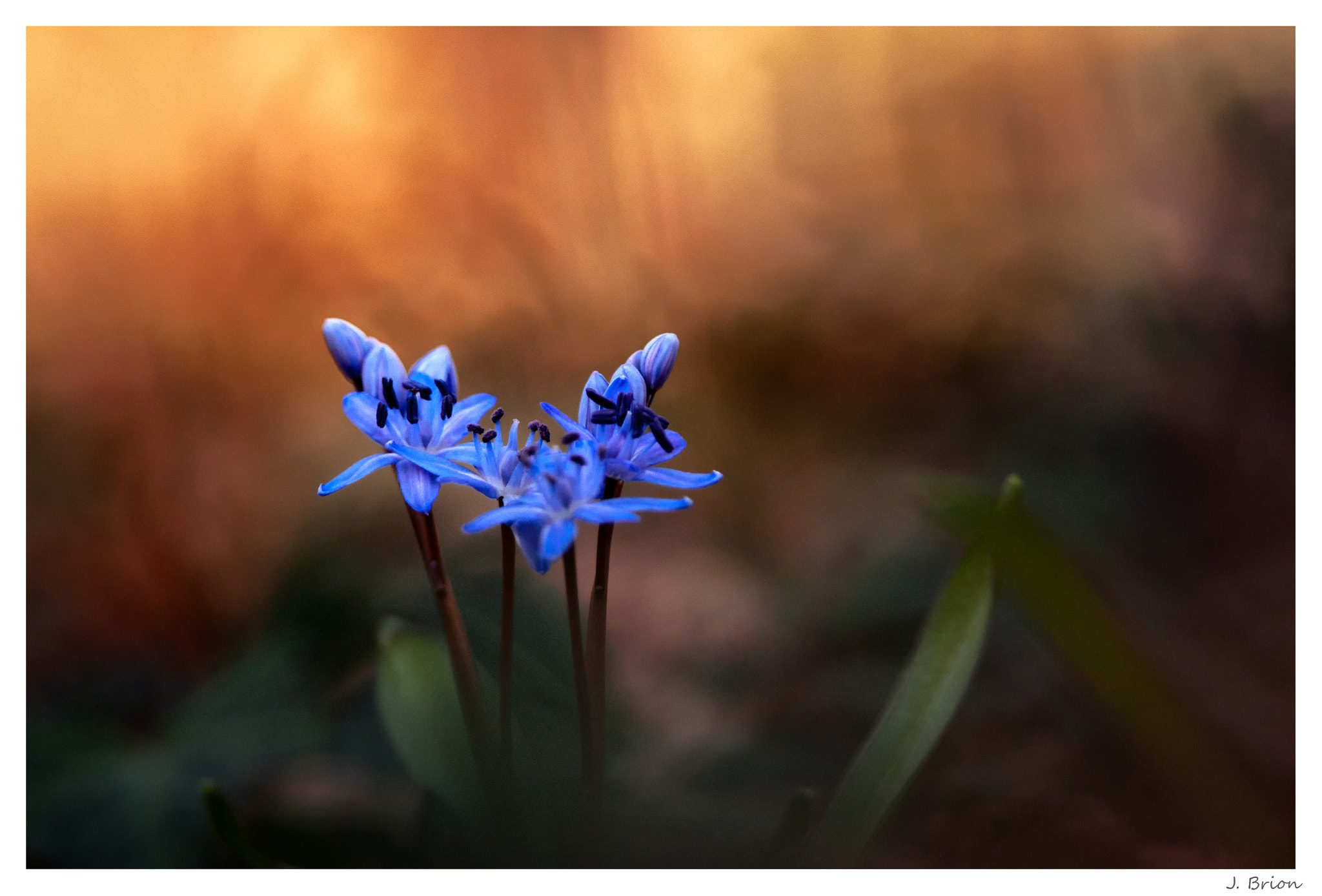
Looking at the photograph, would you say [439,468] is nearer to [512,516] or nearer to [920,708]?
[512,516]

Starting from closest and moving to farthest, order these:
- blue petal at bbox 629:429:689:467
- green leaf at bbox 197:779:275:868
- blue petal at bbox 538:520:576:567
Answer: blue petal at bbox 538:520:576:567, blue petal at bbox 629:429:689:467, green leaf at bbox 197:779:275:868

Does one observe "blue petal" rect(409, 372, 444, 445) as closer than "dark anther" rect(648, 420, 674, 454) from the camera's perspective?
No

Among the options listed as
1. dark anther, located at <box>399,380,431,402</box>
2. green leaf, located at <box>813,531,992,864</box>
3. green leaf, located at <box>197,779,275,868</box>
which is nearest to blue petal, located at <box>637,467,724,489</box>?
dark anther, located at <box>399,380,431,402</box>

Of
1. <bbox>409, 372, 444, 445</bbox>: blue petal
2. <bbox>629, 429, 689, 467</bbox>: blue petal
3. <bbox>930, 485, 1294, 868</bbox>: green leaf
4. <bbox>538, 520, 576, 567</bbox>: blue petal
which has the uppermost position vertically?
<bbox>409, 372, 444, 445</bbox>: blue petal

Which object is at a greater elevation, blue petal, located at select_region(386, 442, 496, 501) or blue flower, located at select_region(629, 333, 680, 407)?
blue flower, located at select_region(629, 333, 680, 407)

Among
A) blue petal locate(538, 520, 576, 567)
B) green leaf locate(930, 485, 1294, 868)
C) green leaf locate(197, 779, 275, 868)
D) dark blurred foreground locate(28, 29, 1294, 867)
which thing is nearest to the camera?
blue petal locate(538, 520, 576, 567)

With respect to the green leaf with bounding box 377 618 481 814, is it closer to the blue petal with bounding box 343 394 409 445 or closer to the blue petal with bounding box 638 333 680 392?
the blue petal with bounding box 343 394 409 445
